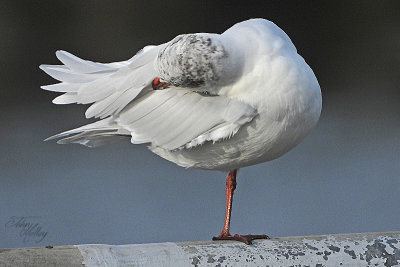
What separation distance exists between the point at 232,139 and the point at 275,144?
123 mm

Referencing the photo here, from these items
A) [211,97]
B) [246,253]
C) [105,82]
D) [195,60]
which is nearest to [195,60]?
[195,60]

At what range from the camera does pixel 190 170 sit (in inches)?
248

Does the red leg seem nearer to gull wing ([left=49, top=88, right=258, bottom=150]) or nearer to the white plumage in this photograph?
the white plumage

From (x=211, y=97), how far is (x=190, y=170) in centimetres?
355

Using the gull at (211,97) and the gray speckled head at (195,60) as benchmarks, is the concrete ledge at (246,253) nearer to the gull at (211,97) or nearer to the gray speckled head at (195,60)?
the gull at (211,97)

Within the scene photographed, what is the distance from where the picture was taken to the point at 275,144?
273 centimetres

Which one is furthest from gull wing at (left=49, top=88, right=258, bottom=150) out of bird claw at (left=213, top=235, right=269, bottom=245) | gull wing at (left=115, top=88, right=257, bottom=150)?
bird claw at (left=213, top=235, right=269, bottom=245)

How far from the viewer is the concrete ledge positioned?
205cm

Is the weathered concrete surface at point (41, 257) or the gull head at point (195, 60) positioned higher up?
the gull head at point (195, 60)

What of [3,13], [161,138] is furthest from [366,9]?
[161,138]

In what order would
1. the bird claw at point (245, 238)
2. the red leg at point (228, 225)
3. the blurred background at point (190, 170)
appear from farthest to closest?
the blurred background at point (190, 170) < the red leg at point (228, 225) < the bird claw at point (245, 238)

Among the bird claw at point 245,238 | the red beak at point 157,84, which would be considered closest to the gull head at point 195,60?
the red beak at point 157,84

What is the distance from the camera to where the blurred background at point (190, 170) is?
5480 millimetres

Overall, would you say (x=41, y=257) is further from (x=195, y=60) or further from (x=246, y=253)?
(x=195, y=60)
